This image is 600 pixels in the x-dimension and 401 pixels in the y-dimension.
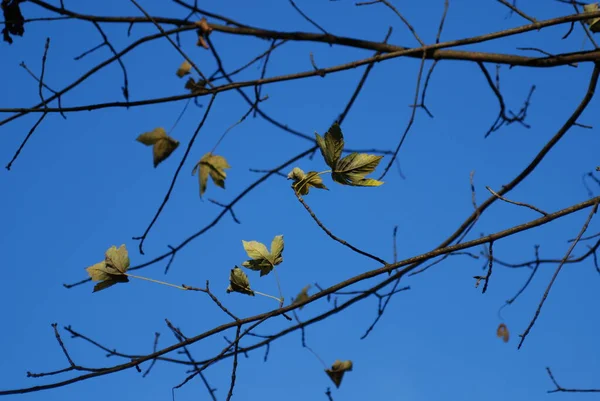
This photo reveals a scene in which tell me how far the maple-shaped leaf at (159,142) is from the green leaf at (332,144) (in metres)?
0.56

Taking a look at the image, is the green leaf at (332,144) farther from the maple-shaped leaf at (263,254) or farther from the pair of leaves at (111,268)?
the pair of leaves at (111,268)

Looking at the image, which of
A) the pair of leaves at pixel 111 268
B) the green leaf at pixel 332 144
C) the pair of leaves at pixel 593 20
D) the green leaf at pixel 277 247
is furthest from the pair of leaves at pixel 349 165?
the pair of leaves at pixel 593 20

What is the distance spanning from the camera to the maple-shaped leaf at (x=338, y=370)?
5.33ft

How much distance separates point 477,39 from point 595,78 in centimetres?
45

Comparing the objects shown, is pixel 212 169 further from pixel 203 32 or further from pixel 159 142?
pixel 203 32

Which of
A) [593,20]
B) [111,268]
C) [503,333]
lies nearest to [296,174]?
[111,268]

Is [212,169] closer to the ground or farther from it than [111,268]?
farther from it

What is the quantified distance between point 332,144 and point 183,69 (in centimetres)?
84

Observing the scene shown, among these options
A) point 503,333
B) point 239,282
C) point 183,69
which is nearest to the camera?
point 239,282

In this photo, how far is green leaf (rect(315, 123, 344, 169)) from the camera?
3.68ft

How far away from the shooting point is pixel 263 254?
1278 millimetres

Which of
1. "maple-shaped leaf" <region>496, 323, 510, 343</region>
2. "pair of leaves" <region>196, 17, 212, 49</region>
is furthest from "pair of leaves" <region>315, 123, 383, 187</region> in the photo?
"maple-shaped leaf" <region>496, 323, 510, 343</region>

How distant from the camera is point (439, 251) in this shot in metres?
1.27

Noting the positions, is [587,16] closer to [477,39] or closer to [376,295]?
[477,39]
